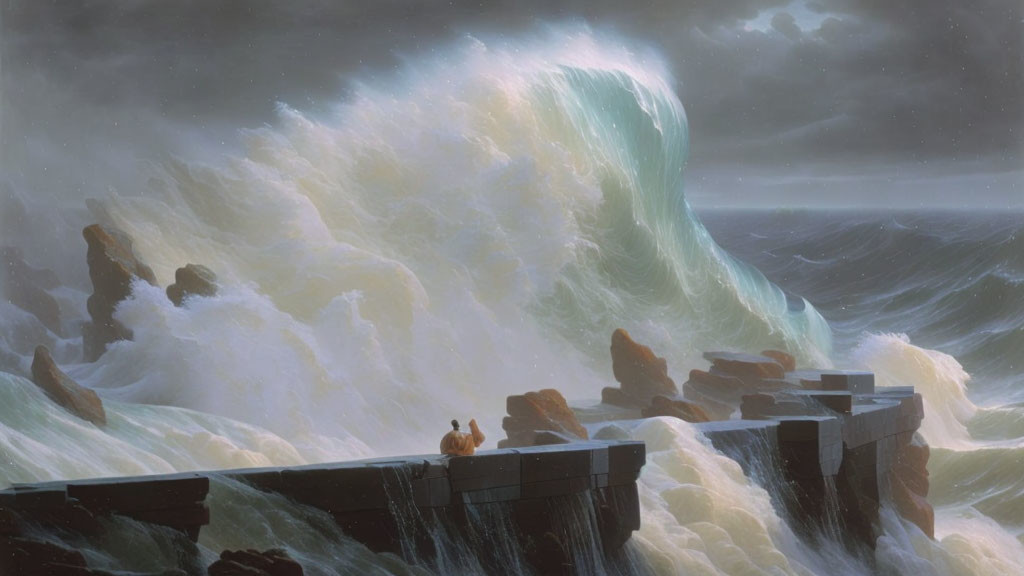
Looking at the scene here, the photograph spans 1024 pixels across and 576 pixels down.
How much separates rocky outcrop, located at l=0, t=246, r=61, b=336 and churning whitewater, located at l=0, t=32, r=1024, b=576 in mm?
105

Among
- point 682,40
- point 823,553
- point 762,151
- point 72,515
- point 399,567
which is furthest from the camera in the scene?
point 762,151

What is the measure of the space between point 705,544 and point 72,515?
4.61 metres

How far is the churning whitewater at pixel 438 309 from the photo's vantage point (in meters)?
9.66

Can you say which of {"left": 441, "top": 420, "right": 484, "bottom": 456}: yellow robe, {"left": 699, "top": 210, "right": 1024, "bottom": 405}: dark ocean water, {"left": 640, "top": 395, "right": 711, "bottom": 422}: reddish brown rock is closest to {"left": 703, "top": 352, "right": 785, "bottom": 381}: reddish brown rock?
{"left": 640, "top": 395, "right": 711, "bottom": 422}: reddish brown rock

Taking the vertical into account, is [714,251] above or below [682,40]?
below

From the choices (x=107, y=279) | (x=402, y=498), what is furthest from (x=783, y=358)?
(x=402, y=498)

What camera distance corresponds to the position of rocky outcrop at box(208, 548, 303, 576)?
6363 millimetres

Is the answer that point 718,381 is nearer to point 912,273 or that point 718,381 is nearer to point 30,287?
point 912,273

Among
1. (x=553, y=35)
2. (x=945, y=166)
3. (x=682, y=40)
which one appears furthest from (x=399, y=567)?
(x=945, y=166)

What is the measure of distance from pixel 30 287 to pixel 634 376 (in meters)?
5.88

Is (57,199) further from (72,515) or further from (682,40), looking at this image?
(682,40)

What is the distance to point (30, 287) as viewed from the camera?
36.0ft

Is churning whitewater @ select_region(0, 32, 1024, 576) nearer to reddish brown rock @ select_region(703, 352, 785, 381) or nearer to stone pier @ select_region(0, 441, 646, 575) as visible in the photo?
stone pier @ select_region(0, 441, 646, 575)

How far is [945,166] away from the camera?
18.5 m
